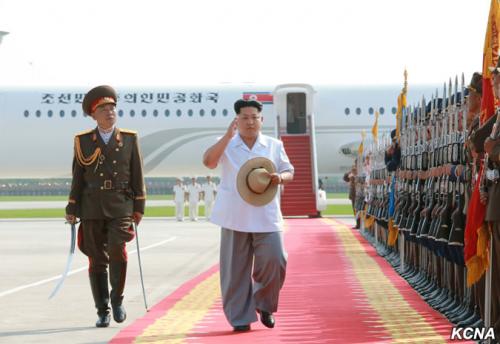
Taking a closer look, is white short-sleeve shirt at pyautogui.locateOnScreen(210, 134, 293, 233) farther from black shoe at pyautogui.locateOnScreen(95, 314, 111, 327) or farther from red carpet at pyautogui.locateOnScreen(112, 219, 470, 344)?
black shoe at pyautogui.locateOnScreen(95, 314, 111, 327)

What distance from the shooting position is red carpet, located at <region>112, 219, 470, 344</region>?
8.16m

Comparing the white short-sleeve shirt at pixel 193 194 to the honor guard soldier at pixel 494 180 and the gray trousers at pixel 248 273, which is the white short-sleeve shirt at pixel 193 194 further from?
the honor guard soldier at pixel 494 180

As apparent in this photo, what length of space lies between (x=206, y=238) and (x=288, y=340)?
1505 centimetres

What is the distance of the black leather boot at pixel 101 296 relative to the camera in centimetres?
895

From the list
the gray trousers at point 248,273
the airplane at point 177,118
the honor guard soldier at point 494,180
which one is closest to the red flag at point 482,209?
the honor guard soldier at point 494,180

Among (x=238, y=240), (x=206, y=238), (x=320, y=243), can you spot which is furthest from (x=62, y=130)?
(x=238, y=240)

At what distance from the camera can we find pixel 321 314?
9469 mm

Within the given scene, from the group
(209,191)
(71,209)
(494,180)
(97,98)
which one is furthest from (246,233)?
(209,191)

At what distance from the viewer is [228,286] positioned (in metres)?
8.73

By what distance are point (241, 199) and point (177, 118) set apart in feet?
96.6

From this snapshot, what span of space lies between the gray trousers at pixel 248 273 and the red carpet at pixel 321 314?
0.55 feet

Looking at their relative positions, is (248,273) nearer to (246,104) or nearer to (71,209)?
(246,104)

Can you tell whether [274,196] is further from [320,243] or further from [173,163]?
[173,163]

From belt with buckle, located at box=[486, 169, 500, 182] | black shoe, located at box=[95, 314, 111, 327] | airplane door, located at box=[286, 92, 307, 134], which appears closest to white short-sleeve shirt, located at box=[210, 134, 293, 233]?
black shoe, located at box=[95, 314, 111, 327]
